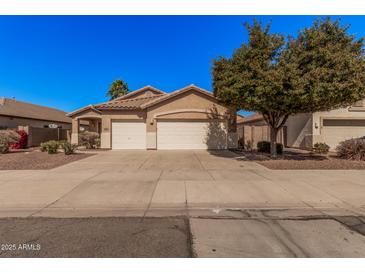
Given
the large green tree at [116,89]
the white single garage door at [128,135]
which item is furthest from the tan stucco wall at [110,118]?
→ the large green tree at [116,89]

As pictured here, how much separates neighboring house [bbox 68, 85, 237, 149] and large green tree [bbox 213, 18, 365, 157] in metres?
6.40

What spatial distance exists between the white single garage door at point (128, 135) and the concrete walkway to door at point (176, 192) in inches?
350

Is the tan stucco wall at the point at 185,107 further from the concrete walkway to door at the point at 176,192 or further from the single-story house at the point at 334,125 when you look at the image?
the concrete walkway to door at the point at 176,192

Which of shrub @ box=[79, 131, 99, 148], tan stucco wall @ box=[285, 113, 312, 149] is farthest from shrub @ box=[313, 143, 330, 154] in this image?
shrub @ box=[79, 131, 99, 148]

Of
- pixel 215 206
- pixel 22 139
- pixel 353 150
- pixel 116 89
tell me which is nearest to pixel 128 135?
pixel 22 139

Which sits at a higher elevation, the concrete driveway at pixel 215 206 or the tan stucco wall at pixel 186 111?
the tan stucco wall at pixel 186 111

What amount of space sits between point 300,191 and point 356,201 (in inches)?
46.6

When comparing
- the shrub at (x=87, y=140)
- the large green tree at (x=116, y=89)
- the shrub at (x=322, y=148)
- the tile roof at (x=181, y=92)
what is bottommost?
the shrub at (x=322, y=148)

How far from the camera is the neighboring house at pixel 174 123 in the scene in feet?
53.9

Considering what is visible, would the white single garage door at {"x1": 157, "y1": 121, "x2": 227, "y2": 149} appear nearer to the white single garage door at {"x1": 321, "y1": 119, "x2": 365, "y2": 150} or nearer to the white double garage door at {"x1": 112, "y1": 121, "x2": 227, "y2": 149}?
the white double garage door at {"x1": 112, "y1": 121, "x2": 227, "y2": 149}

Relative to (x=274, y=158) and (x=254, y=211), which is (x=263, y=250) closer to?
(x=254, y=211)

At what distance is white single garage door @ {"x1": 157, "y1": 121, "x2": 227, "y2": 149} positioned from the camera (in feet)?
54.0

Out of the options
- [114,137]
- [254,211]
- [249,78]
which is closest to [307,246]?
[254,211]

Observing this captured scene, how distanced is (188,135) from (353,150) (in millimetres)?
10558
